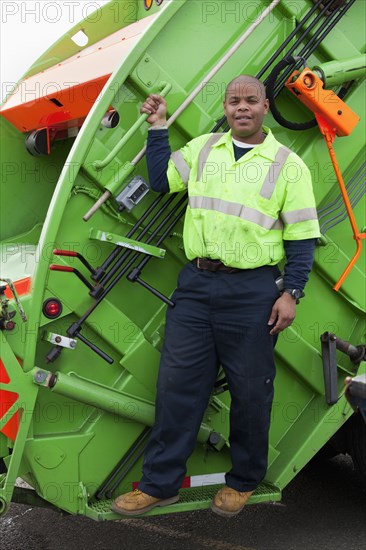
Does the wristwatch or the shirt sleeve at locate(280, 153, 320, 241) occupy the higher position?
the shirt sleeve at locate(280, 153, 320, 241)

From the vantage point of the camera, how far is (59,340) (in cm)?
273

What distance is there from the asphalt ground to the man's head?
181 cm

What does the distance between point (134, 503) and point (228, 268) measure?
37.3 inches

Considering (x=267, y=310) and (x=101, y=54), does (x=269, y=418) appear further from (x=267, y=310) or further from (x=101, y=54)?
(x=101, y=54)

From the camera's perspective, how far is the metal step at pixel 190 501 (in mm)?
2803

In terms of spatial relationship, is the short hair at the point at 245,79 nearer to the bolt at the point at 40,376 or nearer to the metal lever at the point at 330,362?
the metal lever at the point at 330,362

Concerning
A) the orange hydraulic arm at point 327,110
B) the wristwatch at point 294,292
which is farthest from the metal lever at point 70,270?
the orange hydraulic arm at point 327,110

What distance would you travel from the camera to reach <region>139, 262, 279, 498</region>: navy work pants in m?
2.79

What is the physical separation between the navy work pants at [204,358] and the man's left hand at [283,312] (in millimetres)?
28

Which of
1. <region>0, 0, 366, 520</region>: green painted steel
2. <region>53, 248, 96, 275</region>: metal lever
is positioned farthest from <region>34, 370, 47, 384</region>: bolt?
<region>53, 248, 96, 275</region>: metal lever

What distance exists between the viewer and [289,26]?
2.99 metres

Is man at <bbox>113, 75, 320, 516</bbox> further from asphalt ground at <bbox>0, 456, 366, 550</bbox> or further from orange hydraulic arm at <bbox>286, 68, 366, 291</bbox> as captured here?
asphalt ground at <bbox>0, 456, 366, 550</bbox>

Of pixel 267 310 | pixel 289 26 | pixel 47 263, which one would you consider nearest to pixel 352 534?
pixel 267 310

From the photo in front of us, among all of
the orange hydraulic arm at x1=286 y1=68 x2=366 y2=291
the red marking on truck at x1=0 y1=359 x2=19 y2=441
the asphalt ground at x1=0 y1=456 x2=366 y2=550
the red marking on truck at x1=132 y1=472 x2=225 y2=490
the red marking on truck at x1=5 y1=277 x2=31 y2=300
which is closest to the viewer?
the red marking on truck at x1=0 y1=359 x2=19 y2=441
